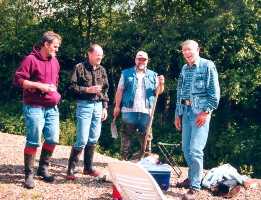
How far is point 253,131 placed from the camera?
15.6 m

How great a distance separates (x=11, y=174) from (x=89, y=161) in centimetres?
106

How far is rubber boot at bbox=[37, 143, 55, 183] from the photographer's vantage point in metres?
6.92

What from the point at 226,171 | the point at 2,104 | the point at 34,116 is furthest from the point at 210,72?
the point at 2,104

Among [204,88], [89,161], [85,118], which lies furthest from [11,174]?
[204,88]

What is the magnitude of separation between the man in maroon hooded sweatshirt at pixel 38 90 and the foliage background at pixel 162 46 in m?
7.42

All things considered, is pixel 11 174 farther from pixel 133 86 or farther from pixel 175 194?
pixel 175 194

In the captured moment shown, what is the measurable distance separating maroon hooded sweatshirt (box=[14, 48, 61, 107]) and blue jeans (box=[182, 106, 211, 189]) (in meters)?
1.65

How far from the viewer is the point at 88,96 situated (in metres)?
6.99

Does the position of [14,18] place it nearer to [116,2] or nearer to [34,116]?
[116,2]

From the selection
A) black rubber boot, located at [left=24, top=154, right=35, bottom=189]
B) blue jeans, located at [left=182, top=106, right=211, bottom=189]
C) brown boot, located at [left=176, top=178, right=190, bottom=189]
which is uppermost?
blue jeans, located at [left=182, top=106, right=211, bottom=189]

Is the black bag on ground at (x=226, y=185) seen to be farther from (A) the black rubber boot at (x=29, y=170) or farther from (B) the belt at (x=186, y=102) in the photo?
(A) the black rubber boot at (x=29, y=170)

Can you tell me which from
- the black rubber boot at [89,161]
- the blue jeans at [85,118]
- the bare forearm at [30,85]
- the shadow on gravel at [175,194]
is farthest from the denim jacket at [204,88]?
the bare forearm at [30,85]

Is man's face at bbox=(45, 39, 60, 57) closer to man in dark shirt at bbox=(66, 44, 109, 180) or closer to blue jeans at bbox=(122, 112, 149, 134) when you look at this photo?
man in dark shirt at bbox=(66, 44, 109, 180)

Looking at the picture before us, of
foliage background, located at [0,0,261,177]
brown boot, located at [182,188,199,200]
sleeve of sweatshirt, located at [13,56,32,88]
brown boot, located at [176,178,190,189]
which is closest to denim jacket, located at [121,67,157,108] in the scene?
brown boot, located at [176,178,190,189]
